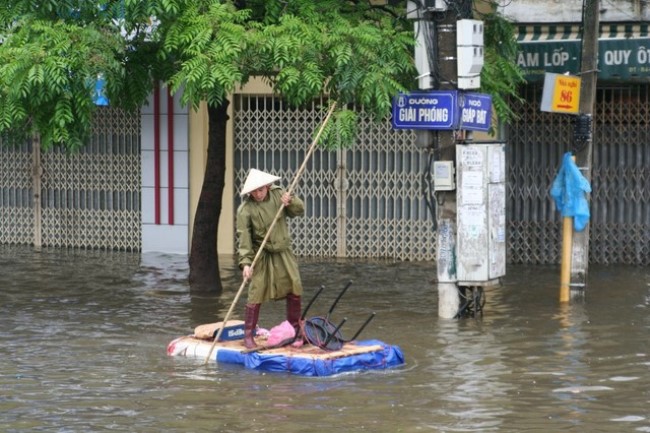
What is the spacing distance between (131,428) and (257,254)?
8.12ft

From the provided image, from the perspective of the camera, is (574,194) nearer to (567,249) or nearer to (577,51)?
(567,249)

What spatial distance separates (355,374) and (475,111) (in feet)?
11.8

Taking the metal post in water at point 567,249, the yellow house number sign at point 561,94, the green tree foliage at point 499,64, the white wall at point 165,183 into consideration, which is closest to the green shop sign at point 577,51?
the green tree foliage at point 499,64

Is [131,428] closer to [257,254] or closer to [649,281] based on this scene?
[257,254]

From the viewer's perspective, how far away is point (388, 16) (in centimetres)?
1362

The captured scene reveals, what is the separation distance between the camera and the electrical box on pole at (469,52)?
1275 cm

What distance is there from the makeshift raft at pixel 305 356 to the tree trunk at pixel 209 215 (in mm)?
3753

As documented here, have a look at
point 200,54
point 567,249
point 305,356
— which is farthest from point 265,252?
point 567,249

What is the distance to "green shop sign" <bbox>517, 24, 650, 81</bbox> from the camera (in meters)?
16.8

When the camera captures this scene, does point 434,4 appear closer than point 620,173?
Yes

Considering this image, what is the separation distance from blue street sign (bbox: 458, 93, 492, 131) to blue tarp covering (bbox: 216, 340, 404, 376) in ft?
9.39

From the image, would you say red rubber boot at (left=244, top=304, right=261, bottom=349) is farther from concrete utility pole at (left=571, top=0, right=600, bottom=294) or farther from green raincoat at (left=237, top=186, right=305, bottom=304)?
concrete utility pole at (left=571, top=0, right=600, bottom=294)

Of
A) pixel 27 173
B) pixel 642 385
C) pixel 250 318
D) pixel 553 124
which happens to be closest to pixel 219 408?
pixel 250 318

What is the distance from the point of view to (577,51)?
1702cm
